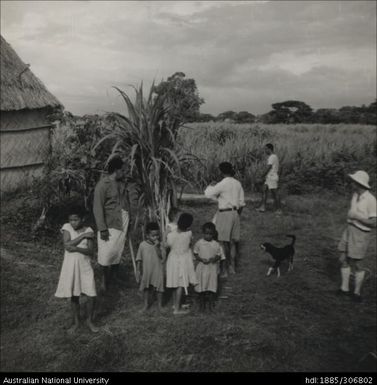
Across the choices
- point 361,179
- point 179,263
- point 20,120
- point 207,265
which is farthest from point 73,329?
point 20,120

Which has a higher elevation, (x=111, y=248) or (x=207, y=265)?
(x=111, y=248)

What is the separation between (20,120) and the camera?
10602 millimetres

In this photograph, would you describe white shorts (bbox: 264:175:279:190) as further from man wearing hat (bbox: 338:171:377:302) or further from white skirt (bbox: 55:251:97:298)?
white skirt (bbox: 55:251:97:298)

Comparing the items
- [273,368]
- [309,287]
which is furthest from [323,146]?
[273,368]

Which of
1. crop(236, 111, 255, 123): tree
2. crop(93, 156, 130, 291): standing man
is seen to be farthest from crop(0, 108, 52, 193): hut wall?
crop(236, 111, 255, 123): tree

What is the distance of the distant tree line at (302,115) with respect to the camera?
4459 cm

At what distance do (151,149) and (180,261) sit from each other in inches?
55.0

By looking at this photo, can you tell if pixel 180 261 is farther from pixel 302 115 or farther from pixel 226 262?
pixel 302 115

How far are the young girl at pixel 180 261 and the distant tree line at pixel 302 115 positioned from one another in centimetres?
3819

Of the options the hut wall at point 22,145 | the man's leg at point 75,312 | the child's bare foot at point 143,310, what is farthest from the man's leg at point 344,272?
the hut wall at point 22,145

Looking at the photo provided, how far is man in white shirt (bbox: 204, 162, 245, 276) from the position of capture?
600cm

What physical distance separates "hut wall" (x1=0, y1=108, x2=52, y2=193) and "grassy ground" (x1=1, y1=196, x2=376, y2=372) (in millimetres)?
3621

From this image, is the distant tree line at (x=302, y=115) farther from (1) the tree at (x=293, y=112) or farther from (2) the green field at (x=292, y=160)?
(2) the green field at (x=292, y=160)

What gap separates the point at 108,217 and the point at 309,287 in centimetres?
288
